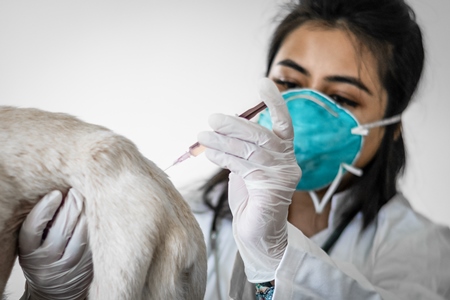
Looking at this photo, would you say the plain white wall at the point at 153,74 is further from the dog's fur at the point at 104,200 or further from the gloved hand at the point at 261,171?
the dog's fur at the point at 104,200

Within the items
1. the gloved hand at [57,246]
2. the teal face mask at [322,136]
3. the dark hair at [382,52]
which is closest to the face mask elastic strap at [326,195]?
the teal face mask at [322,136]

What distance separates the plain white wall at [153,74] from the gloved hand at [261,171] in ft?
2.90

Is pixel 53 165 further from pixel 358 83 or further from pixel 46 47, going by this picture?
pixel 46 47

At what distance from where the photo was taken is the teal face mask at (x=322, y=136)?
156 cm

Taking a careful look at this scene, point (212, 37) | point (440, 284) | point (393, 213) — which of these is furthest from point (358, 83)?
point (212, 37)

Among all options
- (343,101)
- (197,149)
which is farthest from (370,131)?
(197,149)

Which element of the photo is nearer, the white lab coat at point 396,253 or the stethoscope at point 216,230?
the white lab coat at point 396,253

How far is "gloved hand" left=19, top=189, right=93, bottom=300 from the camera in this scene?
0.97 meters

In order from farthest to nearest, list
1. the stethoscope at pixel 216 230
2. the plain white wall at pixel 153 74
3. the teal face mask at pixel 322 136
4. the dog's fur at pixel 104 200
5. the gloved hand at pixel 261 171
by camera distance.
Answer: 1. the plain white wall at pixel 153 74
2. the stethoscope at pixel 216 230
3. the teal face mask at pixel 322 136
4. the gloved hand at pixel 261 171
5. the dog's fur at pixel 104 200

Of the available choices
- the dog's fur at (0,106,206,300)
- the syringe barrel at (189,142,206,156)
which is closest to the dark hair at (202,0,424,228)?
the syringe barrel at (189,142,206,156)

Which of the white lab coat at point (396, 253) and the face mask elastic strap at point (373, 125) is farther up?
the face mask elastic strap at point (373, 125)

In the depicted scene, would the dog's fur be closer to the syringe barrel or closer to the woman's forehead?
the syringe barrel

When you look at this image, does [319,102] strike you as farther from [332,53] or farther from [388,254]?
[388,254]

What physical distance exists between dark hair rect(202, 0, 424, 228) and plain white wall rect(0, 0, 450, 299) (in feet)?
1.35
